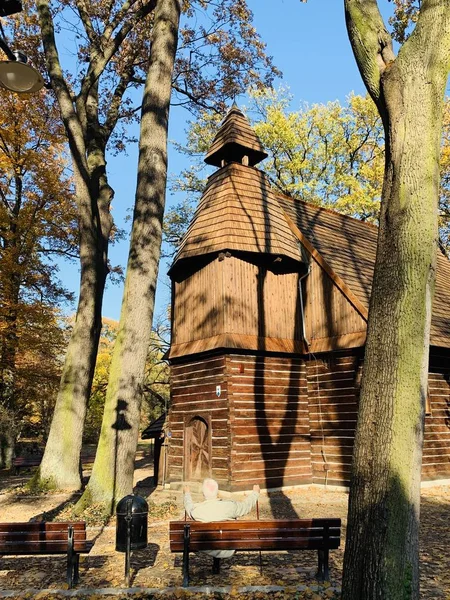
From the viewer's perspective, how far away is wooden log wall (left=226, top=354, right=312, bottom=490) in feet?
43.9

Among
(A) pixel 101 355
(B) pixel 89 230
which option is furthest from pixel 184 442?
(A) pixel 101 355

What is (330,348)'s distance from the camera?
14680 millimetres

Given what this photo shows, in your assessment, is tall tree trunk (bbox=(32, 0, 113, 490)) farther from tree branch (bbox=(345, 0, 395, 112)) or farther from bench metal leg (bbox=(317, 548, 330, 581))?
tree branch (bbox=(345, 0, 395, 112))

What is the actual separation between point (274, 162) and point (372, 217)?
23.2 feet

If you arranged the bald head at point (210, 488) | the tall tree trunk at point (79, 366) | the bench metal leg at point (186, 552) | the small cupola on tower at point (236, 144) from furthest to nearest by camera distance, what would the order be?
the small cupola on tower at point (236, 144), the tall tree trunk at point (79, 366), the bald head at point (210, 488), the bench metal leg at point (186, 552)

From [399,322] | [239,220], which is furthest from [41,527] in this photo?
[239,220]

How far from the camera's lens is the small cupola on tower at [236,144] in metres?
17.2

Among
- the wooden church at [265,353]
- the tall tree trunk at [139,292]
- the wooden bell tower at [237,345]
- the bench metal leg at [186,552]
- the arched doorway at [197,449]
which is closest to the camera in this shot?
the bench metal leg at [186,552]

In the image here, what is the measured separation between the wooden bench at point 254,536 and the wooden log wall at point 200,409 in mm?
7593

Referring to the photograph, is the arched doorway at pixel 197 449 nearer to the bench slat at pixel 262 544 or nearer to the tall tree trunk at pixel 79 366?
the tall tree trunk at pixel 79 366

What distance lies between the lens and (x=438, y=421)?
1459 centimetres

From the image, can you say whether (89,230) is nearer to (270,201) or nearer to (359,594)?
(270,201)

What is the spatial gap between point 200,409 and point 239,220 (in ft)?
19.2

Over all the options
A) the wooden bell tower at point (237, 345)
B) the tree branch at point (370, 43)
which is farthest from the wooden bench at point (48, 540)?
the wooden bell tower at point (237, 345)
